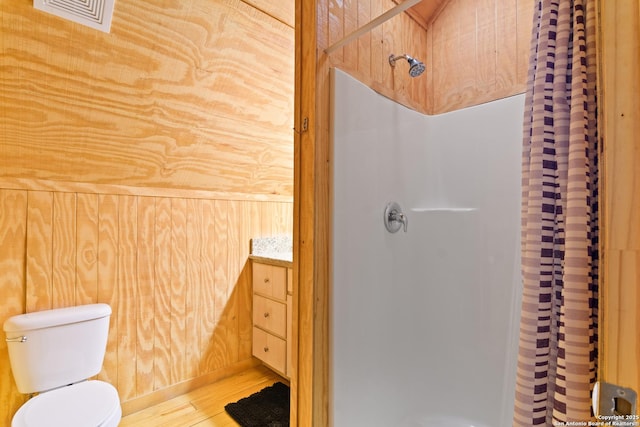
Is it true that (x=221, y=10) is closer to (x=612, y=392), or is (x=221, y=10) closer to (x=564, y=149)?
(x=564, y=149)

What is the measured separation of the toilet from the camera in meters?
1.25

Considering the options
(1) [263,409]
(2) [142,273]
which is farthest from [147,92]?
(1) [263,409]

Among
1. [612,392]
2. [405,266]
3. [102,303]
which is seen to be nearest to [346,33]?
[405,266]

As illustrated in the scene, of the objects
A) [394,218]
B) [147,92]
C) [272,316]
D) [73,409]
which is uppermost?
[147,92]

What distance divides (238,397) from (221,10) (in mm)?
2278

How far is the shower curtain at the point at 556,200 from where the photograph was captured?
570 millimetres

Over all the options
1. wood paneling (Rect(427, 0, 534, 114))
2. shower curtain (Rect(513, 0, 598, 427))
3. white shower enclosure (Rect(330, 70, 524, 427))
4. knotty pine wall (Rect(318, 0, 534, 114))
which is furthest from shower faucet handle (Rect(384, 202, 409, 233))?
wood paneling (Rect(427, 0, 534, 114))

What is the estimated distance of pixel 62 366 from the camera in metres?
1.46

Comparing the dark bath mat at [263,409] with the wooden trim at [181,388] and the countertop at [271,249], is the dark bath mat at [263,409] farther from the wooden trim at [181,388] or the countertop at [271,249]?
the countertop at [271,249]

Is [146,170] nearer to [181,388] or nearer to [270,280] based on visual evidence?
[270,280]

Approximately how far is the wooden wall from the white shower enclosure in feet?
0.19

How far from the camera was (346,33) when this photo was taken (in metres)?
1.21

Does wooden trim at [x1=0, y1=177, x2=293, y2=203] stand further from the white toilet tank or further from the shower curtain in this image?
the shower curtain

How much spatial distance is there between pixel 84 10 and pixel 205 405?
2.16 m
